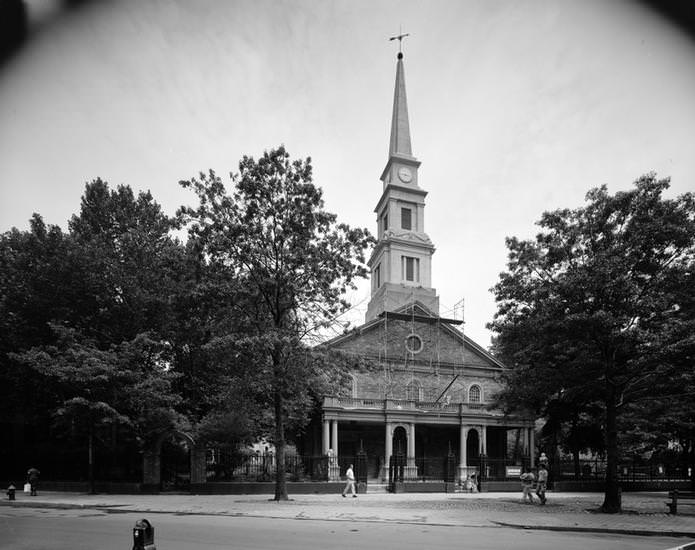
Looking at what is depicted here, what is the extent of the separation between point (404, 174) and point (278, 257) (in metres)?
27.9

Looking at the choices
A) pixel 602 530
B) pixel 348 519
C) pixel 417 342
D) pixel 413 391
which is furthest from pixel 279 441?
pixel 417 342

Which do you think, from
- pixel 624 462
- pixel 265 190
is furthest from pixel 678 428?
pixel 265 190


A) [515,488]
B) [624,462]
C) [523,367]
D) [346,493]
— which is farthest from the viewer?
[624,462]

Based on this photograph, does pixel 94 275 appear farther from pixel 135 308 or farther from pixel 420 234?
pixel 420 234

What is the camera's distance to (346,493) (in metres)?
23.0

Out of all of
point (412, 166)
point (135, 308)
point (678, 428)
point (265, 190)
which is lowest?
point (678, 428)

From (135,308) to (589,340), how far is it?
20468 mm

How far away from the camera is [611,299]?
54.4 ft

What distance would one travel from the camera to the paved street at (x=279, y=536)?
10367mm

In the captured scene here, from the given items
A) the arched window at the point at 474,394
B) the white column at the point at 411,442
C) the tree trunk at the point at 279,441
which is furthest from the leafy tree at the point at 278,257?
the arched window at the point at 474,394

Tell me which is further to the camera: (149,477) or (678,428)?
(678,428)

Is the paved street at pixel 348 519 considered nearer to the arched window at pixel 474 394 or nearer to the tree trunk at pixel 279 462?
the tree trunk at pixel 279 462

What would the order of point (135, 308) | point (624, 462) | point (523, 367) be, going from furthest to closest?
point (624, 462) → point (135, 308) → point (523, 367)

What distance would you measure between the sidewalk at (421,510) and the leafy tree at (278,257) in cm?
298
